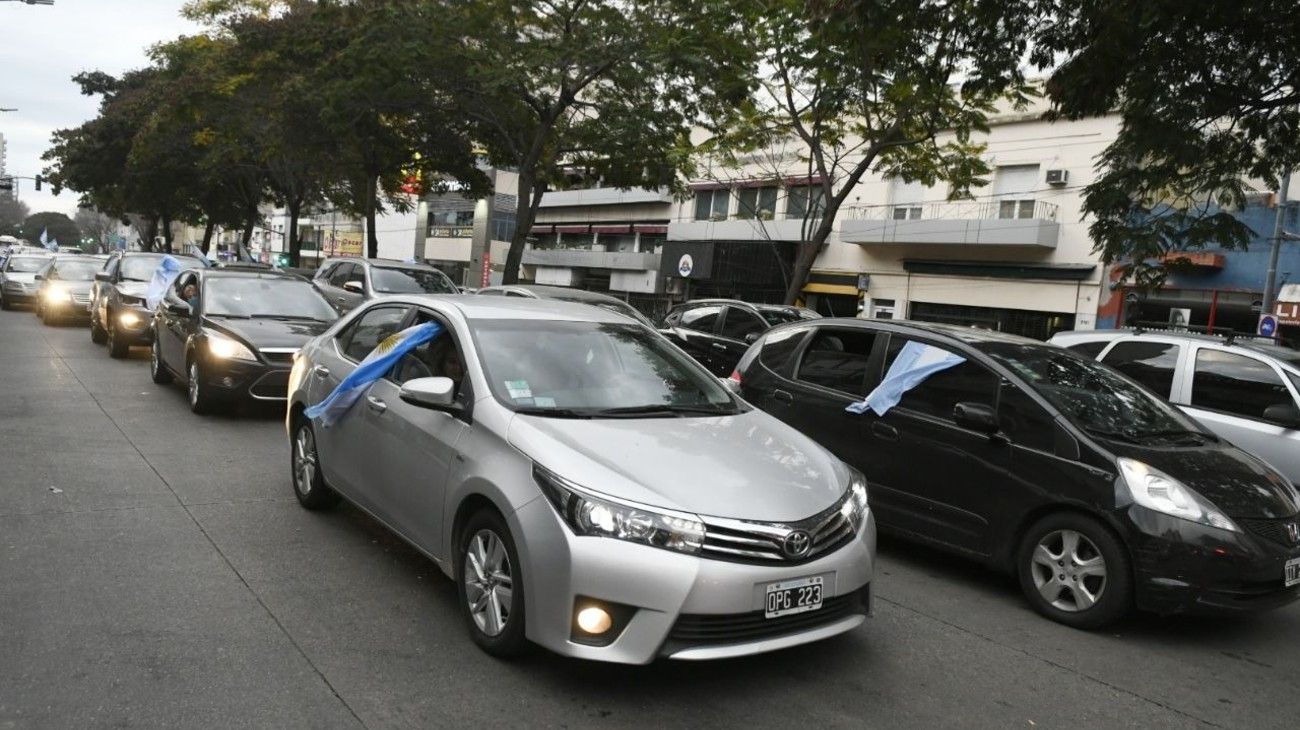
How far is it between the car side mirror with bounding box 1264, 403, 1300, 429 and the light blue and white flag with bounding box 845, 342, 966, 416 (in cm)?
304

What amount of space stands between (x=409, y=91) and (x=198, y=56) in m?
12.9

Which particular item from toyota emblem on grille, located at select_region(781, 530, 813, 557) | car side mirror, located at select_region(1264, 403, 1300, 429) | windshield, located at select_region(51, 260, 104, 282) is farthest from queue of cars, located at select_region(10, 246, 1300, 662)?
windshield, located at select_region(51, 260, 104, 282)

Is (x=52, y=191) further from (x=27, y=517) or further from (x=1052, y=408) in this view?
(x=1052, y=408)

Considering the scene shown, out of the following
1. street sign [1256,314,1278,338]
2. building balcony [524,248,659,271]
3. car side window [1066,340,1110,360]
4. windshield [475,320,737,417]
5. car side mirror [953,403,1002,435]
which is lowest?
car side mirror [953,403,1002,435]

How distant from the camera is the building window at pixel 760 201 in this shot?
35188mm

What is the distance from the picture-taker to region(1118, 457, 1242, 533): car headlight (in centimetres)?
479

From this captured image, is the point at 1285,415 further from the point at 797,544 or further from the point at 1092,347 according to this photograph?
the point at 797,544

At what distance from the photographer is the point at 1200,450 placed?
536cm

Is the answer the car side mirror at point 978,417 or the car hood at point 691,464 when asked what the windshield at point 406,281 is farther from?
the car hood at point 691,464

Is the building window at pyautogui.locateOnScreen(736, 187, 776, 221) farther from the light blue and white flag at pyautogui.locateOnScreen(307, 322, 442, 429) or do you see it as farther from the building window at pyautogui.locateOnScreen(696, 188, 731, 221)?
the light blue and white flag at pyautogui.locateOnScreen(307, 322, 442, 429)

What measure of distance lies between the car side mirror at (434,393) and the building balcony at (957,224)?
2416 centimetres

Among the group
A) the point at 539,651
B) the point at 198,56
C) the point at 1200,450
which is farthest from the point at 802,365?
the point at 198,56

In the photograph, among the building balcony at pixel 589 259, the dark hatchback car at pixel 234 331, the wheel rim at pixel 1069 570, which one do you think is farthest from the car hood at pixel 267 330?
the building balcony at pixel 589 259

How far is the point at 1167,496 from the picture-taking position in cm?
486
